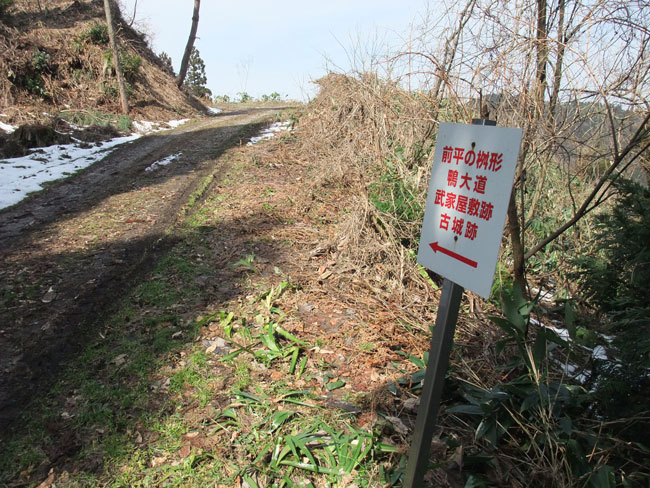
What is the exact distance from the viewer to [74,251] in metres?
4.85

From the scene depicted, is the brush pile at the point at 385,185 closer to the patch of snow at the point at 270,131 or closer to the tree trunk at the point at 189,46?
the patch of snow at the point at 270,131

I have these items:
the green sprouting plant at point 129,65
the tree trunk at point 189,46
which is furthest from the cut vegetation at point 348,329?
the tree trunk at point 189,46

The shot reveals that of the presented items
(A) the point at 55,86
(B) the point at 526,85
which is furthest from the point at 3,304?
(A) the point at 55,86

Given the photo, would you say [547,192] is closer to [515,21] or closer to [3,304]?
[515,21]

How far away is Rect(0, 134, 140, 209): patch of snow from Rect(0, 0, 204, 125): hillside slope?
2119mm

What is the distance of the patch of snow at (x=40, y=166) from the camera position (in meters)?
6.70

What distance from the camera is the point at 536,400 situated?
7.54 ft

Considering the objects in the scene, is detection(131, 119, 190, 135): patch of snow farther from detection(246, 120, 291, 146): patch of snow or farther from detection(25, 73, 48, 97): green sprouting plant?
detection(246, 120, 291, 146): patch of snow

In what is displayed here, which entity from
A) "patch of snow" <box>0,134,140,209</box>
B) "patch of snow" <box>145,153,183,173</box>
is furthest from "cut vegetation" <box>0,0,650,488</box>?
"patch of snow" <box>145,153,183,173</box>

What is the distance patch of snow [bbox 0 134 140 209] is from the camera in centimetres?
670

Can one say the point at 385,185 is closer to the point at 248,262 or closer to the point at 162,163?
the point at 248,262

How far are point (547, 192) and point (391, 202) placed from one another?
2.88 m

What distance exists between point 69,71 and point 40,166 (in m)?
8.01

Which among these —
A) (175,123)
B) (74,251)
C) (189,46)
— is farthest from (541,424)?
(189,46)
